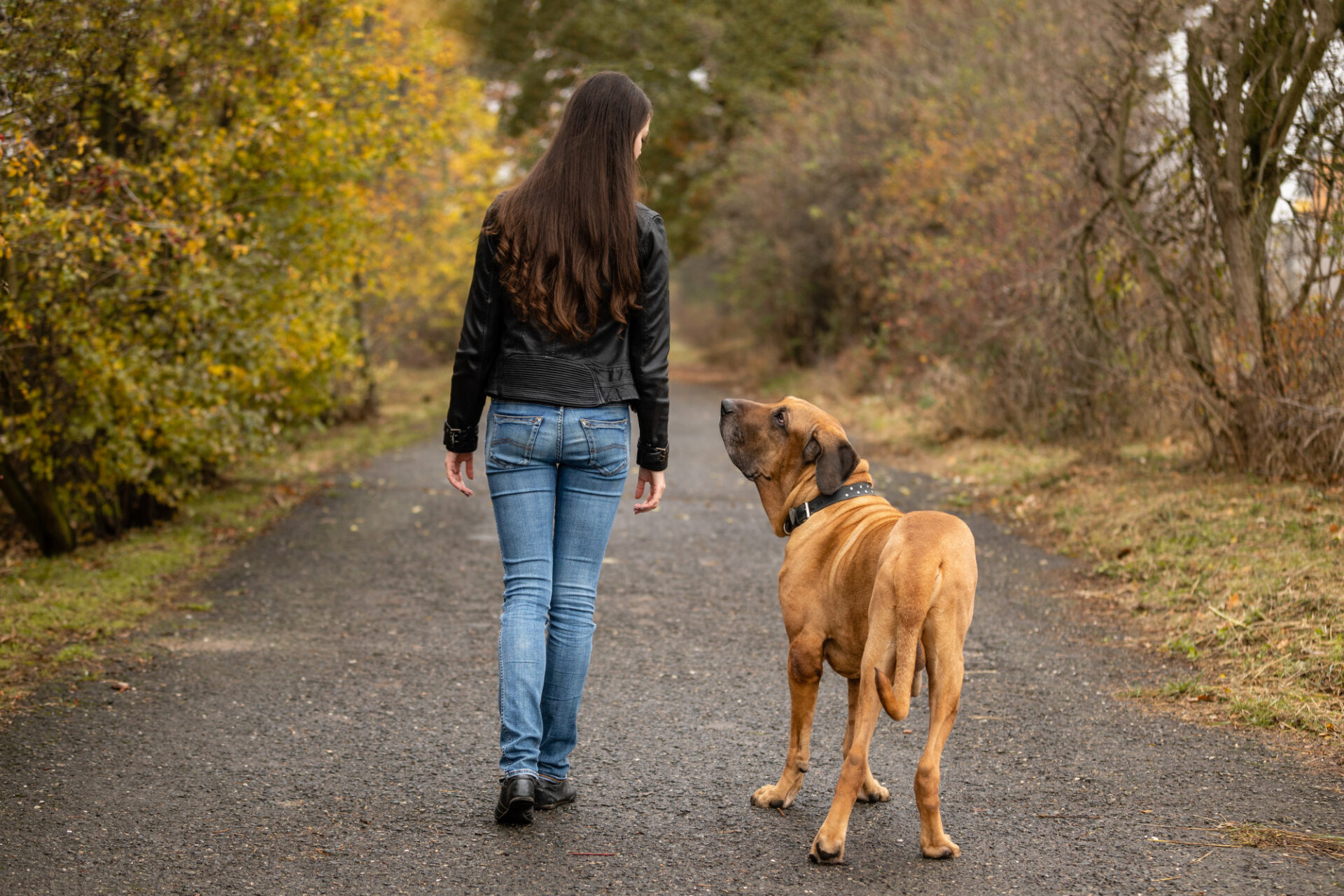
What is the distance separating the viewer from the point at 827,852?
3.53 meters

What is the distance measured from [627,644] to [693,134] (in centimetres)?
2862

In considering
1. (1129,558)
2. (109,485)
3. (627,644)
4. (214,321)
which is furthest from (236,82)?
(1129,558)

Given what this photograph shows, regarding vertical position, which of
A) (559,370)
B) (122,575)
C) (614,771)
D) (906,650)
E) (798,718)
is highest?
(559,370)

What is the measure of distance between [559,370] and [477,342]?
29cm

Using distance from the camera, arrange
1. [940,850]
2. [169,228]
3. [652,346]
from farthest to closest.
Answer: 1. [169,228]
2. [652,346]
3. [940,850]

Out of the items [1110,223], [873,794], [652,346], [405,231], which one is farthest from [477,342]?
[405,231]

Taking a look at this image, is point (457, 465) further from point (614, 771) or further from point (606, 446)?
point (614, 771)

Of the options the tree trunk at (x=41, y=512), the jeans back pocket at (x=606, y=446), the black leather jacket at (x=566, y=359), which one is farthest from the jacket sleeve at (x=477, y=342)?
the tree trunk at (x=41, y=512)

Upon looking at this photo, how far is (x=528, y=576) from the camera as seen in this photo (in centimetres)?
388

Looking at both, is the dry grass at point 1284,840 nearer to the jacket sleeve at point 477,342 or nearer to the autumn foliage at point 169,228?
the jacket sleeve at point 477,342

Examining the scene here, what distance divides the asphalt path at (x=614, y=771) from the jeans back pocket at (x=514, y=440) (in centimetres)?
122

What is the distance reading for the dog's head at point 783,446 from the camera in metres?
4.04

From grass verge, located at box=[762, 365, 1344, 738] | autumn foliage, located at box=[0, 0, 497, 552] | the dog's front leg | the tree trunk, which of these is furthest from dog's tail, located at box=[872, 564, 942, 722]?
the tree trunk

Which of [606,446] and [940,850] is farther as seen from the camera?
[606,446]
